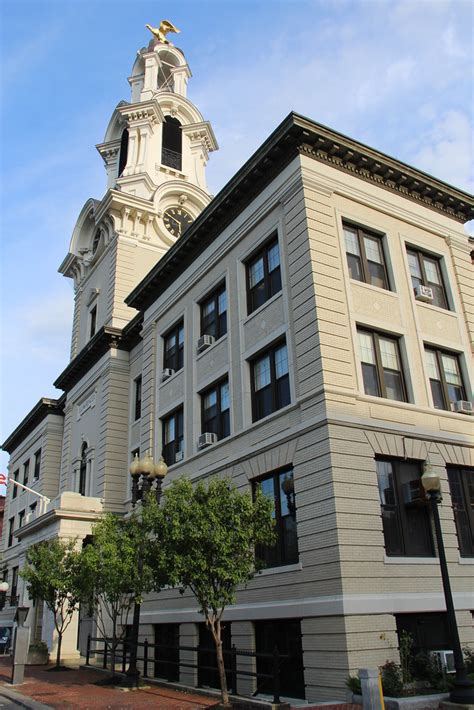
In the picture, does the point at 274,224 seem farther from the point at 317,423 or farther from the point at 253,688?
the point at 253,688

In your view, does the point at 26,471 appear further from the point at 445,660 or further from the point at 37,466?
the point at 445,660

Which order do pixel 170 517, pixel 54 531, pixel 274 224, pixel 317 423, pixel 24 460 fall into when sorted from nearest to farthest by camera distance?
1. pixel 170 517
2. pixel 317 423
3. pixel 274 224
4. pixel 54 531
5. pixel 24 460

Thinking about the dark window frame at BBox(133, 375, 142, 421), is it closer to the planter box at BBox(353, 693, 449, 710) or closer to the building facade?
the building facade

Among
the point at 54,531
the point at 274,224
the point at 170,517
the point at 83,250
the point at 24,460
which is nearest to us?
the point at 170,517

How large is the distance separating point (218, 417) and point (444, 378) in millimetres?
7423

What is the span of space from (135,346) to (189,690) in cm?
1806

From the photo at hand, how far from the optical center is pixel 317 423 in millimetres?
15547

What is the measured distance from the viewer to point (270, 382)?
61.2ft

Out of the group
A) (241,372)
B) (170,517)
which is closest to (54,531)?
(241,372)

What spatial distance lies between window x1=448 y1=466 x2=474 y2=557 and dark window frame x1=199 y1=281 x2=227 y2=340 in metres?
8.91

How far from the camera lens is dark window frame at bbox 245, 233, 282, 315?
1947cm

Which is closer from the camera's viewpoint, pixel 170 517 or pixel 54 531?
pixel 170 517

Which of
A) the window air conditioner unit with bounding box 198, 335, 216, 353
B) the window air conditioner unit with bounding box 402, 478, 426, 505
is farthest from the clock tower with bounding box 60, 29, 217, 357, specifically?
the window air conditioner unit with bounding box 402, 478, 426, 505

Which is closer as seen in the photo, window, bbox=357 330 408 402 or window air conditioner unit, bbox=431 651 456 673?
window air conditioner unit, bbox=431 651 456 673
